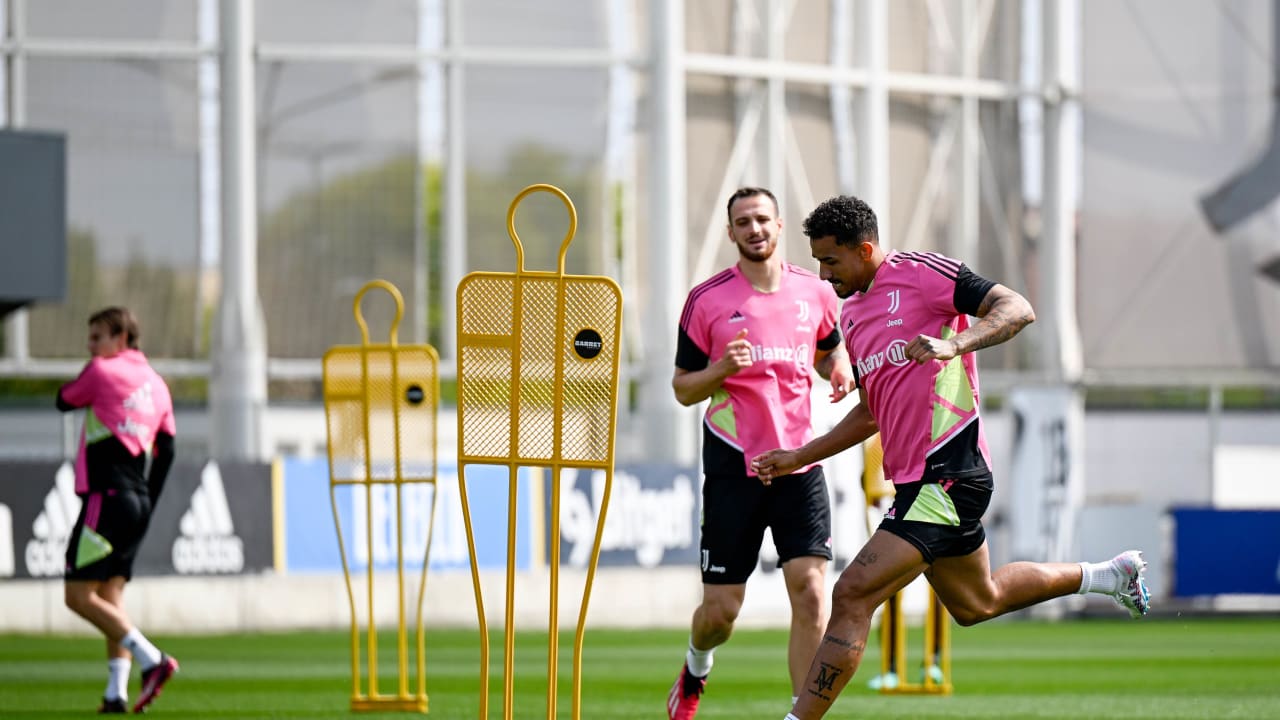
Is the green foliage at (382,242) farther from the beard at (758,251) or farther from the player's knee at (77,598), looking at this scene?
the beard at (758,251)

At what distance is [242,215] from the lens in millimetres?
27875

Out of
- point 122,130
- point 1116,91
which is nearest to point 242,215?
point 122,130

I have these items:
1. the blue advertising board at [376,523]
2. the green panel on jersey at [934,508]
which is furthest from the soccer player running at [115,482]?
the blue advertising board at [376,523]

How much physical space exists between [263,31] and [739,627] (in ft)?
37.6

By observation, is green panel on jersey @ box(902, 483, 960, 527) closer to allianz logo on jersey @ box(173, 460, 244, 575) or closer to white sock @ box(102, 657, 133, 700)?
white sock @ box(102, 657, 133, 700)

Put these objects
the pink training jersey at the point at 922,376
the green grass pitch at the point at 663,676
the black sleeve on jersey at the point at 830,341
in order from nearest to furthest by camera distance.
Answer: the pink training jersey at the point at 922,376, the black sleeve on jersey at the point at 830,341, the green grass pitch at the point at 663,676

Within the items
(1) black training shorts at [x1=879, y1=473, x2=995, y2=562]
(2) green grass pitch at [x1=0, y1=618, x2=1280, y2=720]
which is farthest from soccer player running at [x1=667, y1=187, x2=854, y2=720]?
(2) green grass pitch at [x1=0, y1=618, x2=1280, y2=720]

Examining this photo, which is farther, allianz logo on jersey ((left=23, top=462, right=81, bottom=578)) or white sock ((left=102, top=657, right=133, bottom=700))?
allianz logo on jersey ((left=23, top=462, right=81, bottom=578))

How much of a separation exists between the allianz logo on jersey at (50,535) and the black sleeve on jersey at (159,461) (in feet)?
26.6

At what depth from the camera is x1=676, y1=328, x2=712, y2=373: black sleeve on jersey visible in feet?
30.6

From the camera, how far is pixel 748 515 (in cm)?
915

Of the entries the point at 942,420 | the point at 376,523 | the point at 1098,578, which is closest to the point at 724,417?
the point at 942,420

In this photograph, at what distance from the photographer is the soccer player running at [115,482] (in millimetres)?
11352

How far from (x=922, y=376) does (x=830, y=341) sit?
1777 mm
